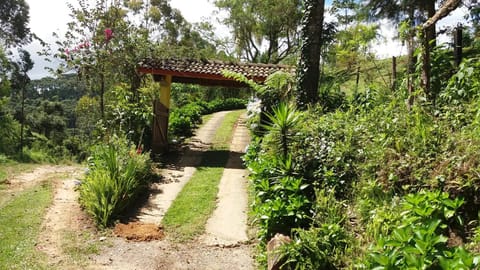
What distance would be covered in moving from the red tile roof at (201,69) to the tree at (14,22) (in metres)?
23.3

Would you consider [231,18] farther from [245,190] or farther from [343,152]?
[343,152]

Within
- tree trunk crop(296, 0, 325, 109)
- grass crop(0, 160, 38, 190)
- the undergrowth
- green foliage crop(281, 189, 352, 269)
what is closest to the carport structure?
tree trunk crop(296, 0, 325, 109)

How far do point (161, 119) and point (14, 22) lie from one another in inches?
987

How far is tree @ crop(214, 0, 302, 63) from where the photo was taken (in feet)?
88.9

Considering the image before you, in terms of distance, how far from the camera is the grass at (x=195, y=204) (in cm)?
611

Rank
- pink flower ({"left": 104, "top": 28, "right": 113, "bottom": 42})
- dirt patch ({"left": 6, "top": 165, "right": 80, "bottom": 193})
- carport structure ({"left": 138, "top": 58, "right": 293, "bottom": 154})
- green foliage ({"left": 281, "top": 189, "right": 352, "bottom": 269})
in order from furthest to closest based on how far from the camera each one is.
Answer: pink flower ({"left": 104, "top": 28, "right": 113, "bottom": 42}) → carport structure ({"left": 138, "top": 58, "right": 293, "bottom": 154}) → dirt patch ({"left": 6, "top": 165, "right": 80, "bottom": 193}) → green foliage ({"left": 281, "top": 189, "right": 352, "bottom": 269})

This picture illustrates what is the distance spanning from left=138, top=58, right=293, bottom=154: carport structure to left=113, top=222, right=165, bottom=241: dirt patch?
524 cm

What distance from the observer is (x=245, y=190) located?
8.29 meters

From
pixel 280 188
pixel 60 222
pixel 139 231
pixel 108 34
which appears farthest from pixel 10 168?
pixel 280 188

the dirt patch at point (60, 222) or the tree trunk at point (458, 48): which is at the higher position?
the tree trunk at point (458, 48)

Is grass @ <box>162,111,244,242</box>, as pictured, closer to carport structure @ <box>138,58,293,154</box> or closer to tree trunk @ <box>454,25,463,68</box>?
carport structure @ <box>138,58,293,154</box>

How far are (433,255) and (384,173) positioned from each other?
5.52 ft

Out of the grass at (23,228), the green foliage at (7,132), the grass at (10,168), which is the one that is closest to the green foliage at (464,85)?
the grass at (23,228)

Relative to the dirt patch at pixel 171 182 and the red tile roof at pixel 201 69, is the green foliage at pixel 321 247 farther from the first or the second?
the red tile roof at pixel 201 69
